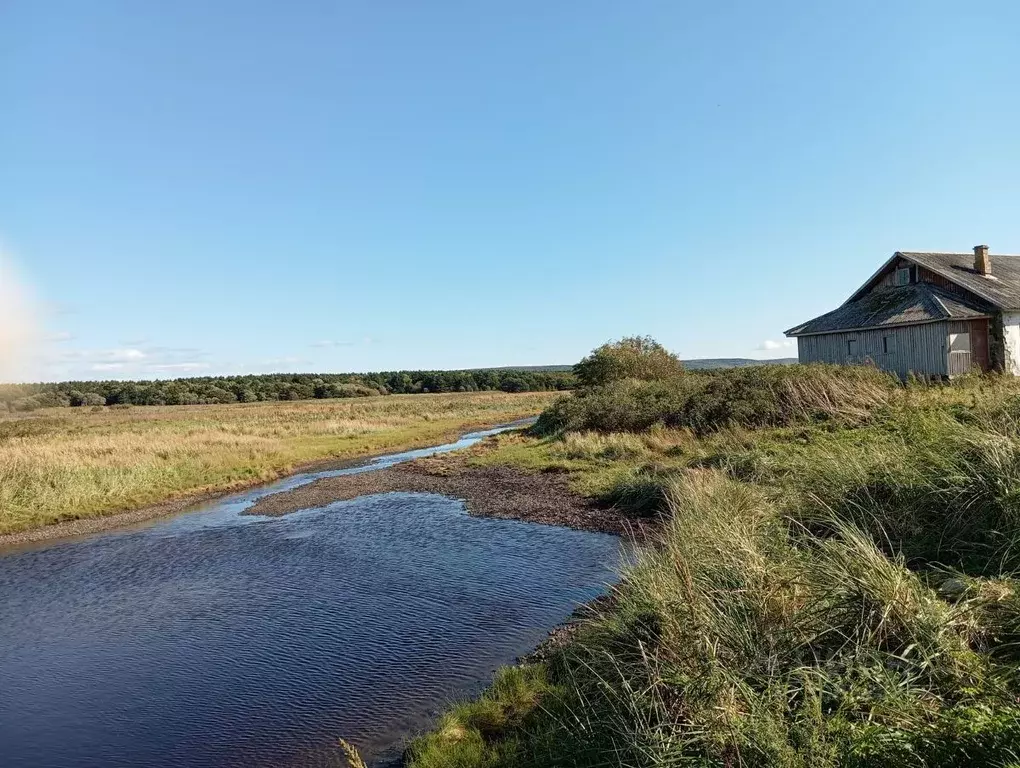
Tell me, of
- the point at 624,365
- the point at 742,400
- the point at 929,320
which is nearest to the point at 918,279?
the point at 929,320

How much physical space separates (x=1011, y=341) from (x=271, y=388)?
10712 centimetres

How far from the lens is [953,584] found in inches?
239

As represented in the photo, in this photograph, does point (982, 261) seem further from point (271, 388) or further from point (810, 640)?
point (271, 388)

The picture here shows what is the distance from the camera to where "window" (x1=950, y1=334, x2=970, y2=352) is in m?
27.0

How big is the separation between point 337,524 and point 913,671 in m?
17.3

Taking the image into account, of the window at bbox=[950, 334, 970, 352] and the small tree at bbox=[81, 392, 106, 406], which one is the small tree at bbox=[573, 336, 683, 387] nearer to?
the window at bbox=[950, 334, 970, 352]

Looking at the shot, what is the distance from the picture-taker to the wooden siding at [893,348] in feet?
89.7

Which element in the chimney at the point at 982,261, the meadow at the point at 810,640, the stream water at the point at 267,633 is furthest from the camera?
the chimney at the point at 982,261

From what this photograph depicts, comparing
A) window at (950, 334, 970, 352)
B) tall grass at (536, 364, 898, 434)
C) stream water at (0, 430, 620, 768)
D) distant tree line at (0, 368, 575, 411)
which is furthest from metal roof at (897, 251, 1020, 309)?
distant tree line at (0, 368, 575, 411)

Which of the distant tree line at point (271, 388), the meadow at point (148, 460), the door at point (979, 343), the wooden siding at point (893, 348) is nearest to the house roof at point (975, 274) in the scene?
the door at point (979, 343)

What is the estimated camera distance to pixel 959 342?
2716cm

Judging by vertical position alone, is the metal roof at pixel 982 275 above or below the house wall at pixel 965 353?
above

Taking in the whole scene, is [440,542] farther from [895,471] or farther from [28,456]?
[28,456]

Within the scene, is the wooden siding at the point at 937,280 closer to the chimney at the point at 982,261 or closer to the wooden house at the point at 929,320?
the wooden house at the point at 929,320
